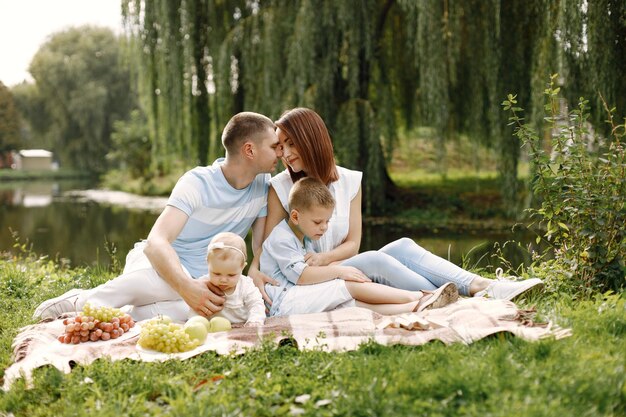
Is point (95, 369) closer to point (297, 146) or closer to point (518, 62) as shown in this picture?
point (297, 146)

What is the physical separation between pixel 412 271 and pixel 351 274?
1.25 ft

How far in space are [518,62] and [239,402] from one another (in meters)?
7.32

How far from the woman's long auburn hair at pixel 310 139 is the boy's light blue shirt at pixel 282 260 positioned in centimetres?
37

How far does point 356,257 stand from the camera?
13.0ft

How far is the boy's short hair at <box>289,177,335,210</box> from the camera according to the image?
381cm

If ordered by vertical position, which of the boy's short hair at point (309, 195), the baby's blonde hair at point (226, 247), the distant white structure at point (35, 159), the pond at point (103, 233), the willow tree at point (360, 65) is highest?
the willow tree at point (360, 65)

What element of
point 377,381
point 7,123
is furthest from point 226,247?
point 7,123

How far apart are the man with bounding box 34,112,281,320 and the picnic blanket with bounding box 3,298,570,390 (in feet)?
1.19

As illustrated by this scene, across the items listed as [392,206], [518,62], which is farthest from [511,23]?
[392,206]

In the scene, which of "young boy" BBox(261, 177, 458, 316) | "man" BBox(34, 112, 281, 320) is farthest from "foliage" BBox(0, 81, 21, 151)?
"young boy" BBox(261, 177, 458, 316)

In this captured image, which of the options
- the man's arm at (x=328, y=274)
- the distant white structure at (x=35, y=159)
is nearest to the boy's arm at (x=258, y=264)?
the man's arm at (x=328, y=274)

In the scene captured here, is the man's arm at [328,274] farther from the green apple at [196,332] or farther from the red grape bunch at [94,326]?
the red grape bunch at [94,326]

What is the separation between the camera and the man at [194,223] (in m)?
3.78

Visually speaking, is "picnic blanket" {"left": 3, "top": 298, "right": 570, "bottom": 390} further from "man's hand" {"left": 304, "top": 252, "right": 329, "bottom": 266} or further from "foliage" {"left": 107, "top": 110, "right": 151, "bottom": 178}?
"foliage" {"left": 107, "top": 110, "right": 151, "bottom": 178}
